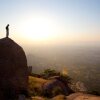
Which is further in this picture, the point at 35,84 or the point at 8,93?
the point at 35,84

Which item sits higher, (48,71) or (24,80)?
(24,80)

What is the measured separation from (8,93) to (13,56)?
4150 mm

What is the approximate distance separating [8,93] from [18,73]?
265 centimetres

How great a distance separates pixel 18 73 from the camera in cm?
2719

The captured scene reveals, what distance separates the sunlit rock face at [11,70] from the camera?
25.6 meters

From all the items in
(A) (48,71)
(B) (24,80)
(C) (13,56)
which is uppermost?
(C) (13,56)

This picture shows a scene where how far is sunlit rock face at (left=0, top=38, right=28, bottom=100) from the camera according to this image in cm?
2564

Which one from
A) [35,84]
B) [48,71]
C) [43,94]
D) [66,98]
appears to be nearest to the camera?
[66,98]

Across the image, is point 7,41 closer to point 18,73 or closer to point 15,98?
point 18,73

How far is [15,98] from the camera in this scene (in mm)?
25844

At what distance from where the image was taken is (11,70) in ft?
86.5

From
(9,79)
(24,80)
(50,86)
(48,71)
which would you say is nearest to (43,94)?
(50,86)

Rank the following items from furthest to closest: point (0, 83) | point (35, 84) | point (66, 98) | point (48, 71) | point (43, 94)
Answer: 1. point (48, 71)
2. point (35, 84)
3. point (43, 94)
4. point (66, 98)
5. point (0, 83)

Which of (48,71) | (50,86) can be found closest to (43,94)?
(50,86)
